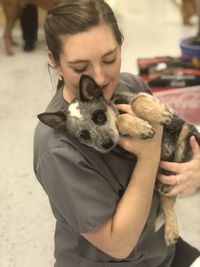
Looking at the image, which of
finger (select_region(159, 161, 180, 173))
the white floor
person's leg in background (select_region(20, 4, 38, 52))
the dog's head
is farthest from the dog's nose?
person's leg in background (select_region(20, 4, 38, 52))

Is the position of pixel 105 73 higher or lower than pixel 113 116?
higher

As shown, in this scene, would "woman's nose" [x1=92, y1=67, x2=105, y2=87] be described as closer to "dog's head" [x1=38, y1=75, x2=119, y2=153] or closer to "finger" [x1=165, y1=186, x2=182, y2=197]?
"dog's head" [x1=38, y1=75, x2=119, y2=153]

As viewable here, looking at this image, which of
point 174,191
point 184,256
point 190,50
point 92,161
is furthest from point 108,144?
point 190,50

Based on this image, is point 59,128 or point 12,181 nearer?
point 59,128

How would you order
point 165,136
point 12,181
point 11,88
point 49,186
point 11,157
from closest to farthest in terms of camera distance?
point 49,186 → point 165,136 → point 12,181 → point 11,157 → point 11,88

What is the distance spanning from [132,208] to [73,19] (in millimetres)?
465

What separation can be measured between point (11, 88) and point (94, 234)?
2.50 m

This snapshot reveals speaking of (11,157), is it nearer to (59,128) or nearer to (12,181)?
(12,181)

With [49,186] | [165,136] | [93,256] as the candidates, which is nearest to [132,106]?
[165,136]

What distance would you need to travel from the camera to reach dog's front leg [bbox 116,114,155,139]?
1034 mm

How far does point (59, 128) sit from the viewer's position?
1015mm

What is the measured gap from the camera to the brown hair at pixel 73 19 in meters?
0.97

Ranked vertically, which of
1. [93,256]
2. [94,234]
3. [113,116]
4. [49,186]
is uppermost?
[113,116]

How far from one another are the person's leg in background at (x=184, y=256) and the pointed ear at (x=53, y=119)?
1.99 feet
